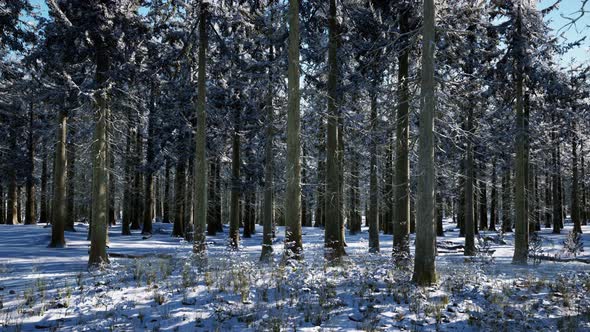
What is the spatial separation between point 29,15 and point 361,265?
13088mm

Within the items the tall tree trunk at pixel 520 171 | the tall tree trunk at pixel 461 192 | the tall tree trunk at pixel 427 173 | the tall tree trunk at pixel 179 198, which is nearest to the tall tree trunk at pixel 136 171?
the tall tree trunk at pixel 179 198

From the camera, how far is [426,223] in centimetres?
912

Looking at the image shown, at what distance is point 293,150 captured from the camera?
436 inches

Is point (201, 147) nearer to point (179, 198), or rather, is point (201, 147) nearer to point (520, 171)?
point (520, 171)

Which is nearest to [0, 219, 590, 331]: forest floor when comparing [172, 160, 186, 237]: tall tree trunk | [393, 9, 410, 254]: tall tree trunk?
[393, 9, 410, 254]: tall tree trunk

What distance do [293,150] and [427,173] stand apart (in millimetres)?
3642

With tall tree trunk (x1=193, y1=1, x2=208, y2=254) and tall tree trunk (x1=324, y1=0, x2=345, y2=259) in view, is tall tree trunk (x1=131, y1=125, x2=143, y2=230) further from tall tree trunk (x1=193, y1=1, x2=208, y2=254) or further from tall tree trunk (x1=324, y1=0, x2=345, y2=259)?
tall tree trunk (x1=324, y1=0, x2=345, y2=259)

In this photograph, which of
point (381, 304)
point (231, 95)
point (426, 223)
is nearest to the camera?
point (381, 304)

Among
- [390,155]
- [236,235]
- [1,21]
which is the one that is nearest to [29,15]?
[1,21]

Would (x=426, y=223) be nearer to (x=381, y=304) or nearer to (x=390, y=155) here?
(x=381, y=304)

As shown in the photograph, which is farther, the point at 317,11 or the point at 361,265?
the point at 317,11

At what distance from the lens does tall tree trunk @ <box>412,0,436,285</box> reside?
9.12 metres

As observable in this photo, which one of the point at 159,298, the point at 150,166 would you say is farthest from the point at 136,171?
the point at 159,298

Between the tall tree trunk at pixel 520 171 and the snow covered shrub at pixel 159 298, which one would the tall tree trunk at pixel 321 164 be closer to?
the snow covered shrub at pixel 159 298
